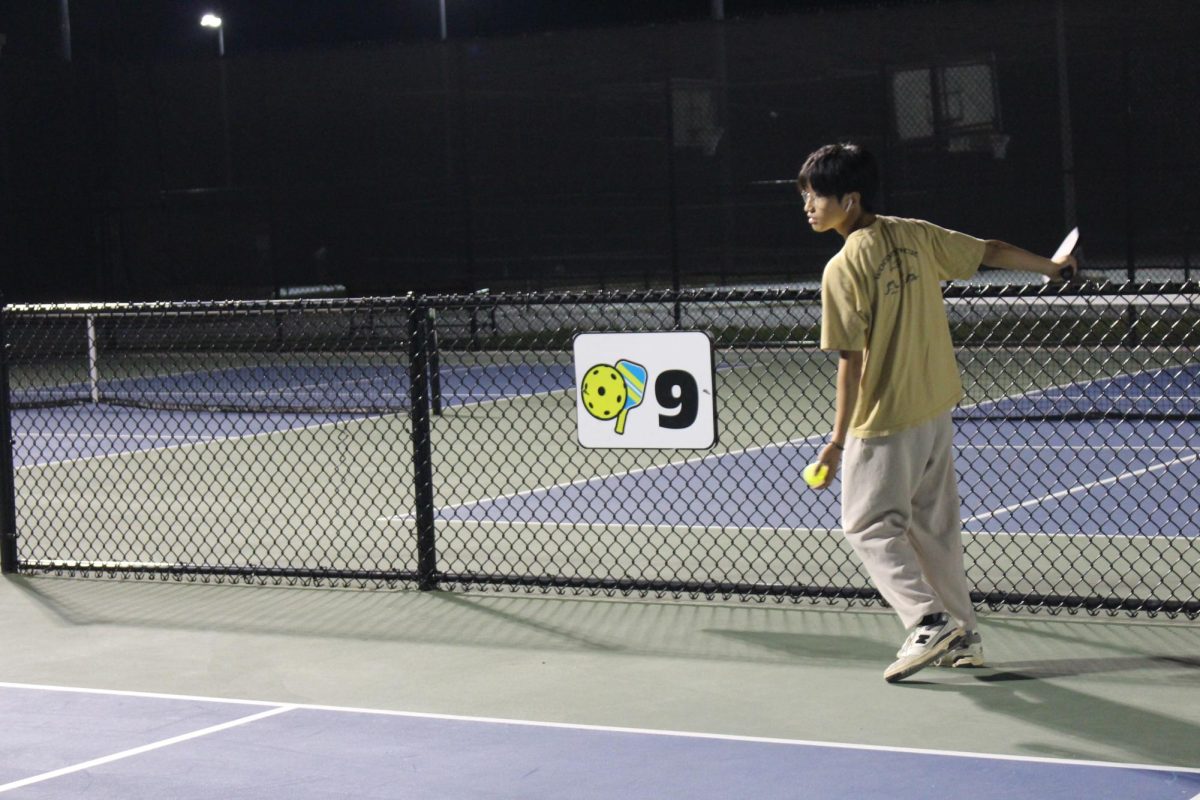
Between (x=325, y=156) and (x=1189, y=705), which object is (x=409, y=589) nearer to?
(x=1189, y=705)

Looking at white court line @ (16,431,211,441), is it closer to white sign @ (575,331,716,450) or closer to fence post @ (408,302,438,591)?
fence post @ (408,302,438,591)

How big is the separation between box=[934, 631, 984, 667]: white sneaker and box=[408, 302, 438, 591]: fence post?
238 cm

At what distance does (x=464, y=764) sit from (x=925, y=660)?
1.51 m

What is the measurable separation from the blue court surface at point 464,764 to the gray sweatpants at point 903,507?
Result: 70cm

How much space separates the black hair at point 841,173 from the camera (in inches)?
206

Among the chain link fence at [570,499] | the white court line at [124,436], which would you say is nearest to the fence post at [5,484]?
the chain link fence at [570,499]

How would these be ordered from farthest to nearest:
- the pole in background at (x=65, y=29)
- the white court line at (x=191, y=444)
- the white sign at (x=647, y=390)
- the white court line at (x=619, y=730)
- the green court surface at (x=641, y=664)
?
the pole in background at (x=65, y=29)
the white court line at (x=191, y=444)
the white sign at (x=647, y=390)
the green court surface at (x=641, y=664)
the white court line at (x=619, y=730)

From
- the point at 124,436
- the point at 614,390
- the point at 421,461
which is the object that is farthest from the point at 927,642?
the point at 124,436

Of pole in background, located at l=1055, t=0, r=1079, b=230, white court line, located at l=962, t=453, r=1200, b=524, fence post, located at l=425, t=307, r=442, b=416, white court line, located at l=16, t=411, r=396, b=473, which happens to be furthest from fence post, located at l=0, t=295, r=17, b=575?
pole in background, located at l=1055, t=0, r=1079, b=230

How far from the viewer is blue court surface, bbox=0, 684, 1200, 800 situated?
442cm

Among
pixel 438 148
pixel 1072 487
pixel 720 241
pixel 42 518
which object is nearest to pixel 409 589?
pixel 42 518

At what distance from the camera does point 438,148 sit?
75.6 feet

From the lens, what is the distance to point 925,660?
5.27m

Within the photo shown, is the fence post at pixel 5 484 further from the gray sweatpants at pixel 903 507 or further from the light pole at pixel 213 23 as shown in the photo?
the light pole at pixel 213 23
